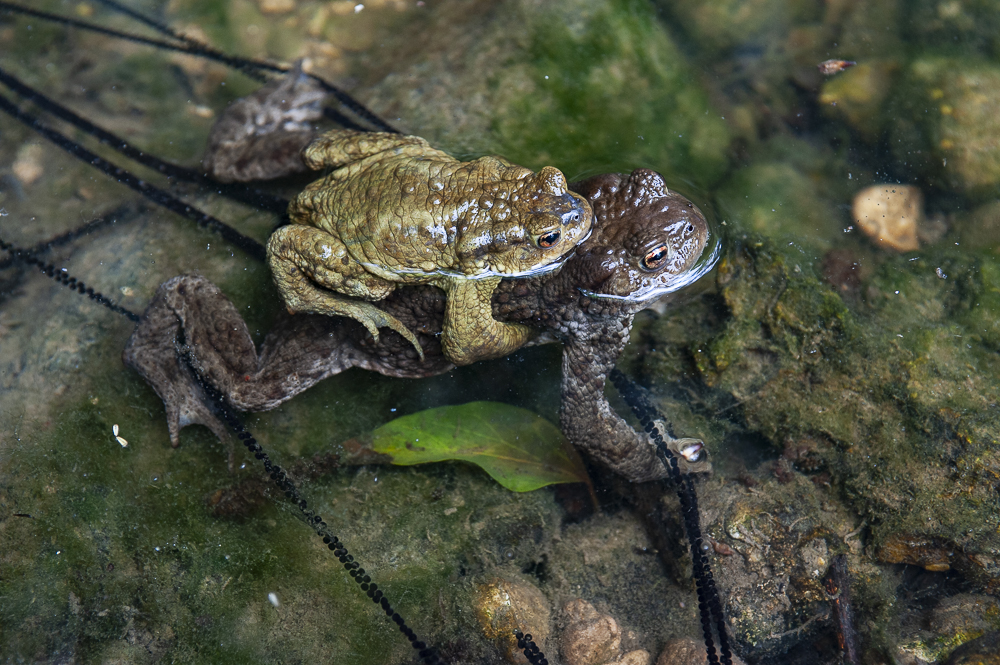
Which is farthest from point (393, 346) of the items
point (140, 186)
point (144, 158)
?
point (144, 158)

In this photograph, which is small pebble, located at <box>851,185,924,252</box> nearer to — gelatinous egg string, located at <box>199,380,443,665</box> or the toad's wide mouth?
the toad's wide mouth

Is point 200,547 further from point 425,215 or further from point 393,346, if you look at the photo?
point 425,215

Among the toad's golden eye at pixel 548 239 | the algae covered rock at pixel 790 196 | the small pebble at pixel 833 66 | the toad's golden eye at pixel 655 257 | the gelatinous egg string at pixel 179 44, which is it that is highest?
the gelatinous egg string at pixel 179 44

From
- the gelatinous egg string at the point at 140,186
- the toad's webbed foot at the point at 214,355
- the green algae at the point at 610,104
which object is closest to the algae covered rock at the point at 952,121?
the green algae at the point at 610,104

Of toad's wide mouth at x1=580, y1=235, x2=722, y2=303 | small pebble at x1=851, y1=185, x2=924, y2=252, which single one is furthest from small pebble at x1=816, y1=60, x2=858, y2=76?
toad's wide mouth at x1=580, y1=235, x2=722, y2=303

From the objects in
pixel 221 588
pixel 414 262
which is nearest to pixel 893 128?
pixel 414 262

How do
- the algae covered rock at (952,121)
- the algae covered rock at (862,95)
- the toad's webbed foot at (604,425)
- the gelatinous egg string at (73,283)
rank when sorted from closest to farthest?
the toad's webbed foot at (604,425) < the gelatinous egg string at (73,283) < the algae covered rock at (952,121) < the algae covered rock at (862,95)

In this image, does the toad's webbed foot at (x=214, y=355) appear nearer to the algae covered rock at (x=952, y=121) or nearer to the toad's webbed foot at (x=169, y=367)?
the toad's webbed foot at (x=169, y=367)
